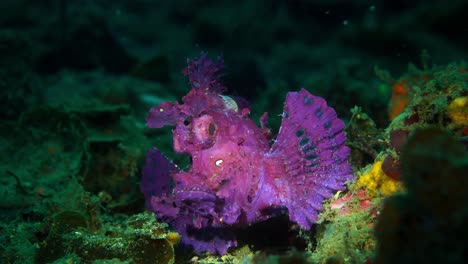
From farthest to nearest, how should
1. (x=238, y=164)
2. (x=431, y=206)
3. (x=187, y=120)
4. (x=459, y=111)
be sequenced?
1. (x=187, y=120)
2. (x=459, y=111)
3. (x=238, y=164)
4. (x=431, y=206)

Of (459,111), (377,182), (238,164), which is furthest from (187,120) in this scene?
(459,111)

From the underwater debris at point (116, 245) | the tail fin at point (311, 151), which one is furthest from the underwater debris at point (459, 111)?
the underwater debris at point (116, 245)

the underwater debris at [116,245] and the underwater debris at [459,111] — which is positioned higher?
the underwater debris at [459,111]

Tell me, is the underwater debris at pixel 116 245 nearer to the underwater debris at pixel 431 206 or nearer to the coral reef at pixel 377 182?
the coral reef at pixel 377 182

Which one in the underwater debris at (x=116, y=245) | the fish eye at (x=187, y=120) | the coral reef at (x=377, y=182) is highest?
the fish eye at (x=187, y=120)

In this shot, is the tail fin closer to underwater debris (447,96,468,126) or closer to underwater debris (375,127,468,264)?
underwater debris (447,96,468,126)

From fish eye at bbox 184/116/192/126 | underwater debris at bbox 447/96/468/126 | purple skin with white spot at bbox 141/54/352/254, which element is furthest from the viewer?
fish eye at bbox 184/116/192/126

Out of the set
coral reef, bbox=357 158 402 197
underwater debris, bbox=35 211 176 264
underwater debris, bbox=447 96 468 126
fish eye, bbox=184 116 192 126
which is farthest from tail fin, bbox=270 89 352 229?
underwater debris, bbox=35 211 176 264

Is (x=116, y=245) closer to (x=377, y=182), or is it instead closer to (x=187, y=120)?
(x=187, y=120)
